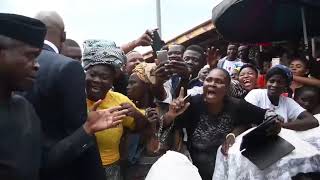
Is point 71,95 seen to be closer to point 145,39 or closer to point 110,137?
point 110,137

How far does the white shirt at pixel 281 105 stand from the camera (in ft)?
15.2

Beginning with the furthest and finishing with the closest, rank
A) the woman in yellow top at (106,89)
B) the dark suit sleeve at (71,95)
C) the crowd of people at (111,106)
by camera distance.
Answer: the woman in yellow top at (106,89), the dark suit sleeve at (71,95), the crowd of people at (111,106)

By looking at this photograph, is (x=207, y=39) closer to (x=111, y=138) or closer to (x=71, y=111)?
(x=111, y=138)

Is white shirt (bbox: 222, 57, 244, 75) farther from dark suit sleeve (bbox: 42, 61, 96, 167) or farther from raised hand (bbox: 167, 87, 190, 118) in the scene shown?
dark suit sleeve (bbox: 42, 61, 96, 167)

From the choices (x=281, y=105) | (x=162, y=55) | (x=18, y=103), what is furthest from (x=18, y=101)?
(x=281, y=105)

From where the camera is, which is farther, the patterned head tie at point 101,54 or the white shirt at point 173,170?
the patterned head tie at point 101,54

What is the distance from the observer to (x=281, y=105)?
15.6 feet

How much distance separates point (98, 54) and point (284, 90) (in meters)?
2.18

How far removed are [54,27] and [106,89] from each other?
2.07 feet

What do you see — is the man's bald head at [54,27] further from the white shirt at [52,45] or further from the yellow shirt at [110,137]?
the yellow shirt at [110,137]

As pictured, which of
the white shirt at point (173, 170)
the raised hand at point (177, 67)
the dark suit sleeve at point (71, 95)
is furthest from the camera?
the raised hand at point (177, 67)

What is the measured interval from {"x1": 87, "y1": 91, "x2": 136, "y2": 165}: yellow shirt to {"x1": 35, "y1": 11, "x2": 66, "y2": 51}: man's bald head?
2.04ft

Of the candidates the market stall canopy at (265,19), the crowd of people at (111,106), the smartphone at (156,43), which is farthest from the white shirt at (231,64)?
the smartphone at (156,43)

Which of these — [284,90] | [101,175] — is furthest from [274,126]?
[101,175]
